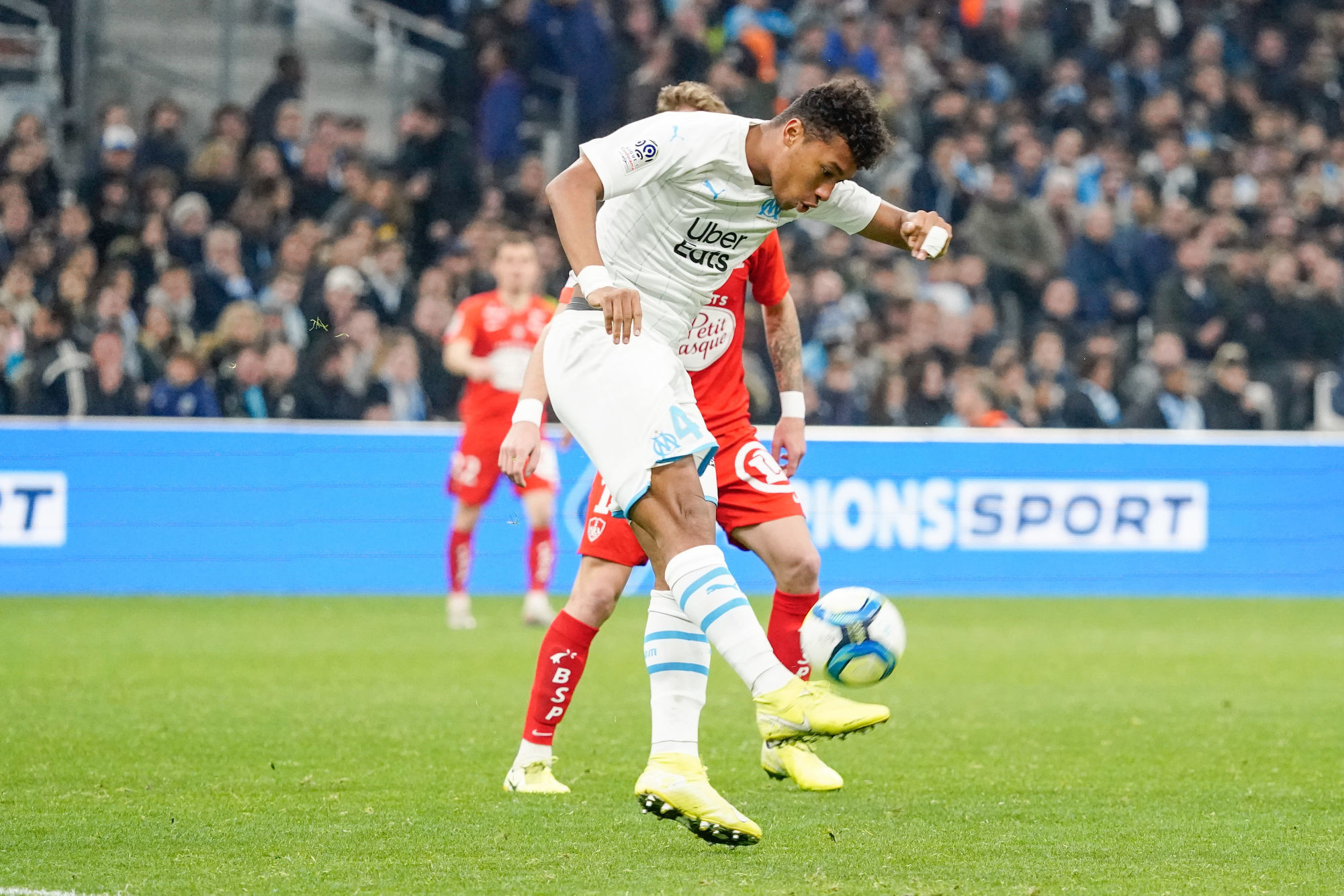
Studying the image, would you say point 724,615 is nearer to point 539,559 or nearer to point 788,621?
point 788,621

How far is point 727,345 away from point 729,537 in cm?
66

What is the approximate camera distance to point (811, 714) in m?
4.51

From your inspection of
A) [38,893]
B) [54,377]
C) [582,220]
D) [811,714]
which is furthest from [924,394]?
[38,893]

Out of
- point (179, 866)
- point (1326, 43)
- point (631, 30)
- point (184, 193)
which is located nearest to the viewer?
point (179, 866)

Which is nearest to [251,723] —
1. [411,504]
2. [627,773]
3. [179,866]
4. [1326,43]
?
[627,773]

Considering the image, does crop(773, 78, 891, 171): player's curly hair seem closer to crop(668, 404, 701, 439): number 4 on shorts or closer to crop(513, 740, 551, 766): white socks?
crop(668, 404, 701, 439): number 4 on shorts

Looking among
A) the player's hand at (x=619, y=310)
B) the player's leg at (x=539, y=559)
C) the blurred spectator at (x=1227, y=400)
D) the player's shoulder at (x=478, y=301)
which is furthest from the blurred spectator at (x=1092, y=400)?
the player's hand at (x=619, y=310)

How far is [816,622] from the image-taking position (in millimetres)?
4832

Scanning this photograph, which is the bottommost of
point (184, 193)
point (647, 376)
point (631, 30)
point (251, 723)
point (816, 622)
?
point (251, 723)

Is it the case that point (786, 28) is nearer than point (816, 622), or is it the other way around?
point (816, 622)

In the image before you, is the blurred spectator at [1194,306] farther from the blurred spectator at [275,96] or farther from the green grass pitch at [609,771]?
the blurred spectator at [275,96]

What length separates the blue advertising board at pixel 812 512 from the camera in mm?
12797

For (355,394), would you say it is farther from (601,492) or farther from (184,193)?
(601,492)

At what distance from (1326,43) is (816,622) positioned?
17.2 metres
